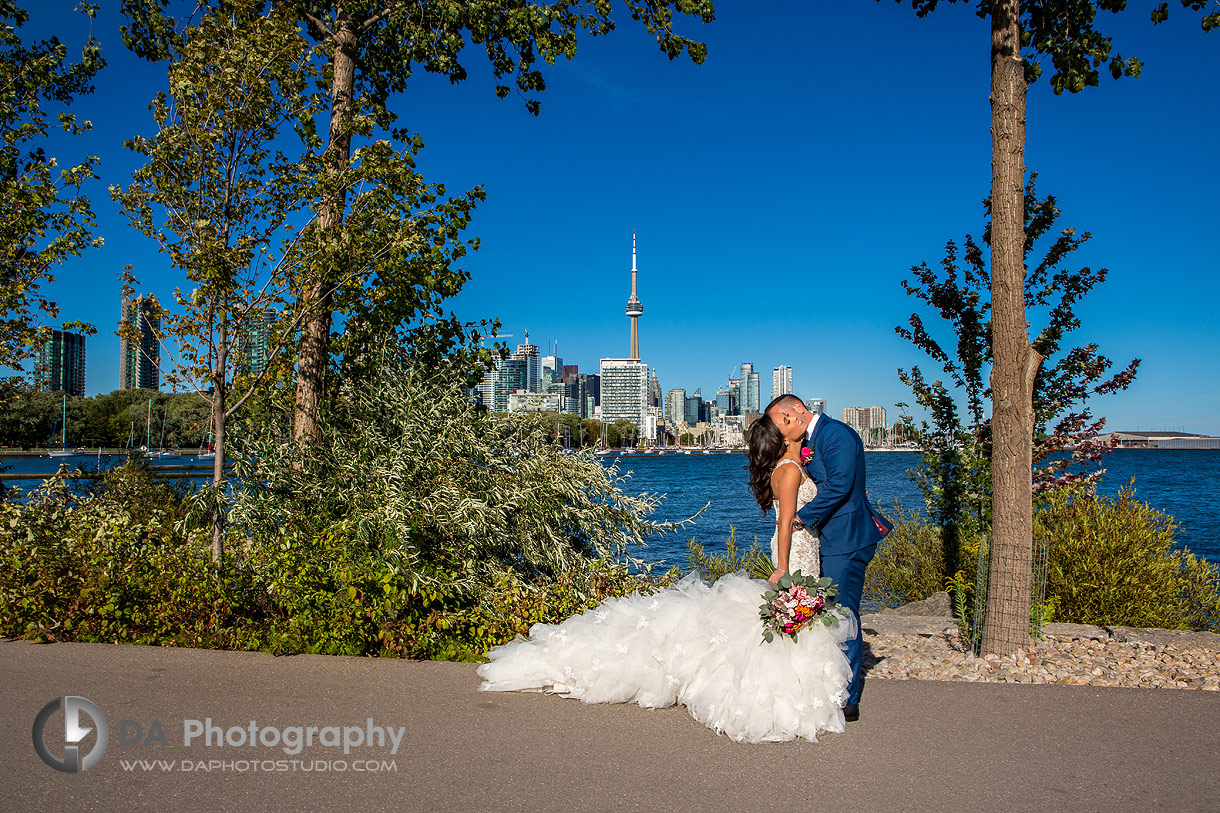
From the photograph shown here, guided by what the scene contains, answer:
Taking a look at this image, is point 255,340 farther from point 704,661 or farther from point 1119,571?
point 1119,571

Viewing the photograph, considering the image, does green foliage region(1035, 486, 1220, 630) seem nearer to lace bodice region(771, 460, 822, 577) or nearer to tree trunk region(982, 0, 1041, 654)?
tree trunk region(982, 0, 1041, 654)

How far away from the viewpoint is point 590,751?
158 inches

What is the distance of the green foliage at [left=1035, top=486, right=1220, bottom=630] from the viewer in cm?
870

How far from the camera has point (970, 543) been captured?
29.6 ft

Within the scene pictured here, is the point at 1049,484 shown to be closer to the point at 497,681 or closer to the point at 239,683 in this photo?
the point at 497,681

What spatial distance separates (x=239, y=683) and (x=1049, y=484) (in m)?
7.63

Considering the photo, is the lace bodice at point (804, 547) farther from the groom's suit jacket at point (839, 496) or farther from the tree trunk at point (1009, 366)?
the tree trunk at point (1009, 366)

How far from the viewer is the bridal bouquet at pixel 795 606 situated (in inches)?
177

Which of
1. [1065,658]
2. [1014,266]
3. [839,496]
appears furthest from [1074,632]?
[839,496]

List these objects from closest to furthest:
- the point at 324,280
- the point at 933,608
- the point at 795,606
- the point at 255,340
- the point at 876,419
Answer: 1. the point at 795,606
2. the point at 324,280
3. the point at 255,340
4. the point at 933,608
5. the point at 876,419

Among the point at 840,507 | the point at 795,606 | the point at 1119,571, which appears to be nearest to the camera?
the point at 795,606

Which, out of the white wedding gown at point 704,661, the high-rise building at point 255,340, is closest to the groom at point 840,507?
the white wedding gown at point 704,661

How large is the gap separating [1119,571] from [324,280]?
9.14 meters

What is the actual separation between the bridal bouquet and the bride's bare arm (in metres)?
0.18
